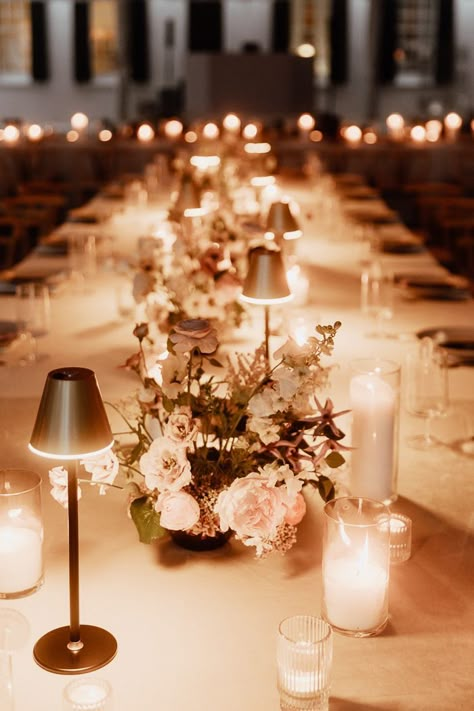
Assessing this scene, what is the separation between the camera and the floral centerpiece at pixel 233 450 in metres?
1.80

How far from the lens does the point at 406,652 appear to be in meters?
1.71

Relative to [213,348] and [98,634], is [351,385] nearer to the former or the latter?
[213,348]

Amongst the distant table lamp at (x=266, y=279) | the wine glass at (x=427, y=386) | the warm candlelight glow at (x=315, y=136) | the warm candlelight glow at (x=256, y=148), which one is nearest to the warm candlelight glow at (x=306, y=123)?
the warm candlelight glow at (x=315, y=136)

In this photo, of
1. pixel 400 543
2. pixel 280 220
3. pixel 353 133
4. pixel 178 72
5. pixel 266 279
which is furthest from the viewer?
pixel 178 72

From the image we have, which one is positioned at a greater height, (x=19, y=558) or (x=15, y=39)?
(x=15, y=39)

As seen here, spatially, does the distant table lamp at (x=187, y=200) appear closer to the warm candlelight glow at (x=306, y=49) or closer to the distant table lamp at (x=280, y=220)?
the distant table lamp at (x=280, y=220)

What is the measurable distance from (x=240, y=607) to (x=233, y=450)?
0.85ft

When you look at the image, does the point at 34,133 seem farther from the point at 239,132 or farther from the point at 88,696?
the point at 88,696

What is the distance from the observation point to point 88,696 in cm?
144

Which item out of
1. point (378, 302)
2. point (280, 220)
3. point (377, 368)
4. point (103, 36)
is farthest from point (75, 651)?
point (103, 36)

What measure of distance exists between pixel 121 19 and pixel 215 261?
1464cm

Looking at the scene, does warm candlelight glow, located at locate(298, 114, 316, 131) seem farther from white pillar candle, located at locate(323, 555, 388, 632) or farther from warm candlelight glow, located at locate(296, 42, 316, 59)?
white pillar candle, located at locate(323, 555, 388, 632)

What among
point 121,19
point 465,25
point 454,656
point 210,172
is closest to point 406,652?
point 454,656

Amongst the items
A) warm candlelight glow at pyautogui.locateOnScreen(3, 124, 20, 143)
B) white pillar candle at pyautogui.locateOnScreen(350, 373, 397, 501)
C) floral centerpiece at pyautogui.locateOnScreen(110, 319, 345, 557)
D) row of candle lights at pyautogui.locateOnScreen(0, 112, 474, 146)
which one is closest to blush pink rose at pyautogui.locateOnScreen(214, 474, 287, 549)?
floral centerpiece at pyautogui.locateOnScreen(110, 319, 345, 557)
